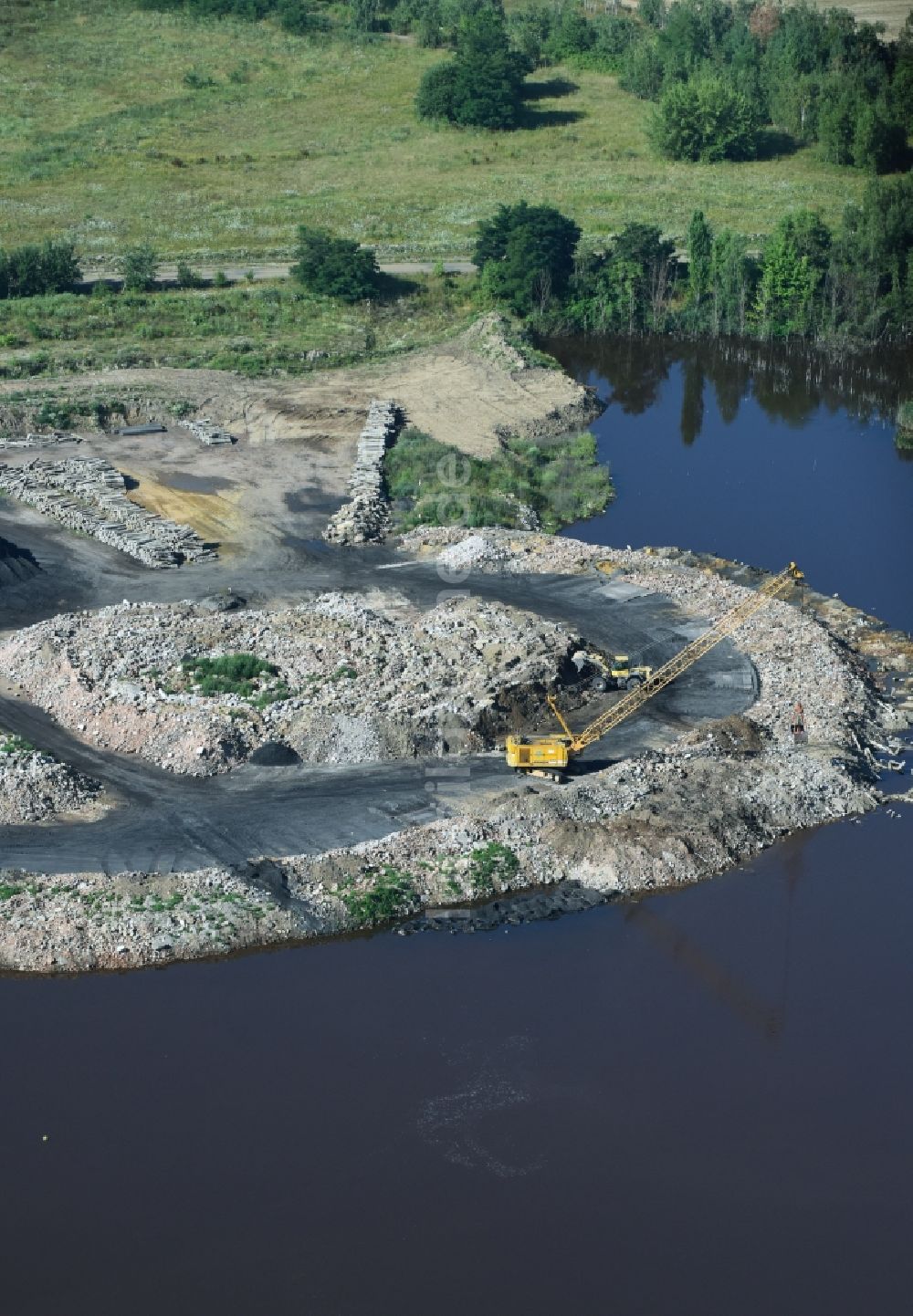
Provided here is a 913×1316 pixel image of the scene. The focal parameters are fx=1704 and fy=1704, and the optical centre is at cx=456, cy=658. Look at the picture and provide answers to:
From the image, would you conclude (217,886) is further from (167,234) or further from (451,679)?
(167,234)

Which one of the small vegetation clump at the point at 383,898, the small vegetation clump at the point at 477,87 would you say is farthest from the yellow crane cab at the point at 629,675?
the small vegetation clump at the point at 477,87

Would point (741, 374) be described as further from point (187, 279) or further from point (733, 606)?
point (733, 606)

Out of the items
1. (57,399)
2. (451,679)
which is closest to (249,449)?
(57,399)

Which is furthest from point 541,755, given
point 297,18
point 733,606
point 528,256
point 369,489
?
point 297,18

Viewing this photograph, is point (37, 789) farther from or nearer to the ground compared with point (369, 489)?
nearer to the ground

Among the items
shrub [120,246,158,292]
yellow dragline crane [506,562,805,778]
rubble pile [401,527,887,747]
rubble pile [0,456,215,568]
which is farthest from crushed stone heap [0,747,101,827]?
shrub [120,246,158,292]

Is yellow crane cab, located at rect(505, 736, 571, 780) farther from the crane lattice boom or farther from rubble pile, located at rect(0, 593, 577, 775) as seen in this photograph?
rubble pile, located at rect(0, 593, 577, 775)

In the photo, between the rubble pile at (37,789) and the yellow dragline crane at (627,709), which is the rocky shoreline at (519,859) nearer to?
the yellow dragline crane at (627,709)
